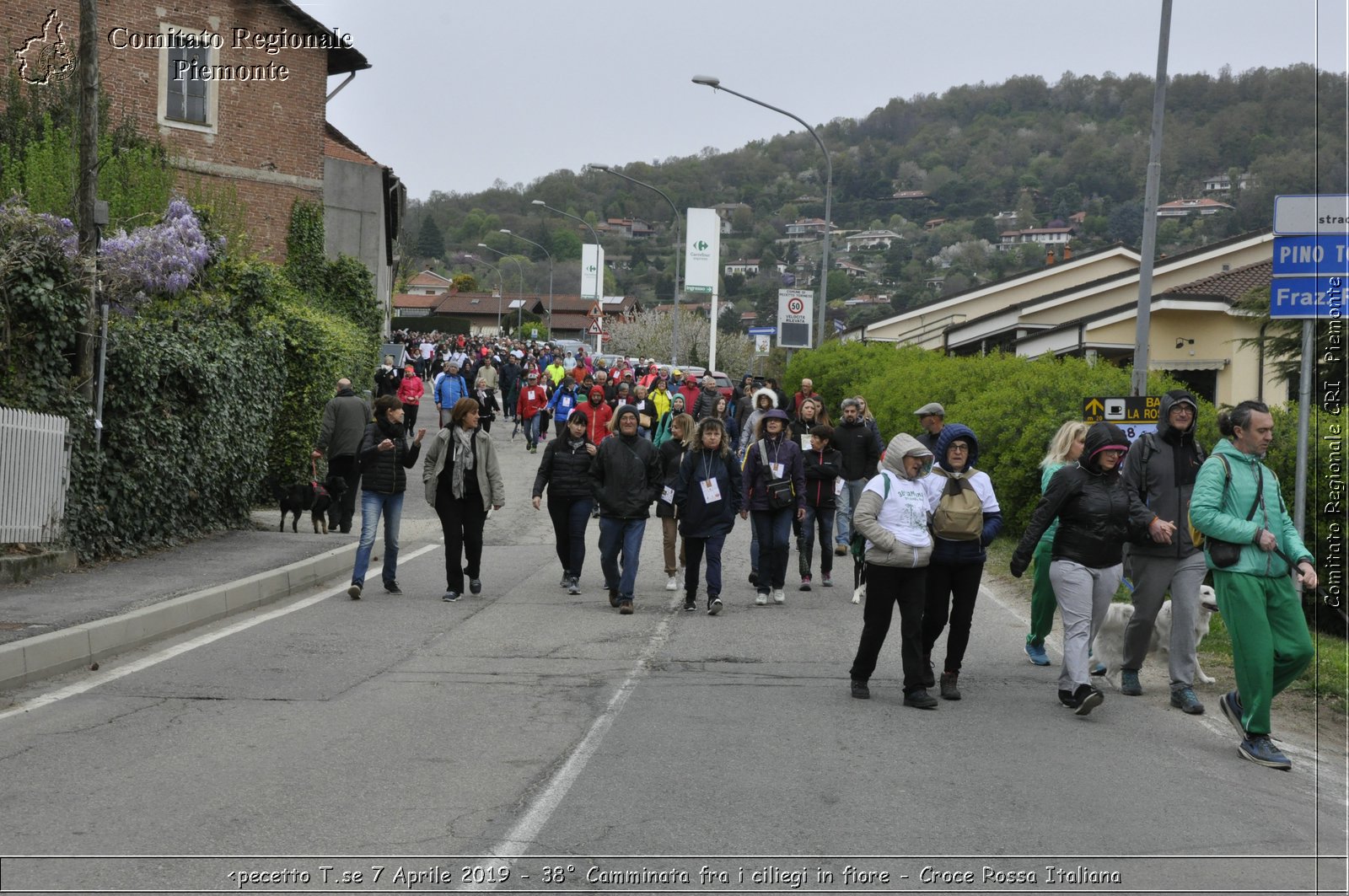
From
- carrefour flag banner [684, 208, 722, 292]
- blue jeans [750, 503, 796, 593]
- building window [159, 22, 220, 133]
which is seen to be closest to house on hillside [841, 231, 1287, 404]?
carrefour flag banner [684, 208, 722, 292]

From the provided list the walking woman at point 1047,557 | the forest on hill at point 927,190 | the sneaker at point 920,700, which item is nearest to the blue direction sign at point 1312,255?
the walking woman at point 1047,557

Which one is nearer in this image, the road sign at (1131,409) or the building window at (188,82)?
the road sign at (1131,409)

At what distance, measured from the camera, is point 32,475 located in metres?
12.7

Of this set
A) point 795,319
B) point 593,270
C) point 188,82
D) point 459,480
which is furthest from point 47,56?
point 593,270

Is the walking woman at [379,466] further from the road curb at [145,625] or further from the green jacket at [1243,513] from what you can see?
the green jacket at [1243,513]

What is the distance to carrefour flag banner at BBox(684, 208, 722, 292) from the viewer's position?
164ft

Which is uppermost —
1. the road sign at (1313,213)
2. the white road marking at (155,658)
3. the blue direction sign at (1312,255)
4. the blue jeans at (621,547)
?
the road sign at (1313,213)

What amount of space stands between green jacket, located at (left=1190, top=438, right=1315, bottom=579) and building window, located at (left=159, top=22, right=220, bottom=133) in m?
24.6

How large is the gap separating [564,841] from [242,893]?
133cm

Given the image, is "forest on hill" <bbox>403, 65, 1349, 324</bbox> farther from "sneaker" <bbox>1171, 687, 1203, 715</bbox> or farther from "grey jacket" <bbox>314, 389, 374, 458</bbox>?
"sneaker" <bbox>1171, 687, 1203, 715</bbox>

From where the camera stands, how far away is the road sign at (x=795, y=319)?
109ft

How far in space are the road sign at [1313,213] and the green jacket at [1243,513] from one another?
209 cm

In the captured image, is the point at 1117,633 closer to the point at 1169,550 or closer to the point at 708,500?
the point at 1169,550

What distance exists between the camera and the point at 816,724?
828cm
